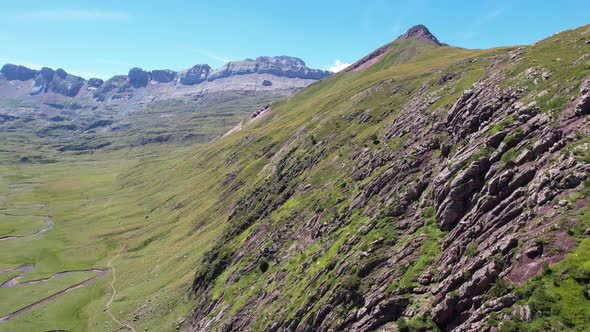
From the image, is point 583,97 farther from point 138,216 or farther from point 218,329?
point 138,216

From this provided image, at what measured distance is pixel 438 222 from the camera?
42.0 metres

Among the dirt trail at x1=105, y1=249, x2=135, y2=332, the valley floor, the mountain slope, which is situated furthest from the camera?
the valley floor

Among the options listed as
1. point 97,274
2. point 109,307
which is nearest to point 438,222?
point 109,307

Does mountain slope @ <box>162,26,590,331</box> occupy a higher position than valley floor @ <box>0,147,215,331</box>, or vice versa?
mountain slope @ <box>162,26,590,331</box>

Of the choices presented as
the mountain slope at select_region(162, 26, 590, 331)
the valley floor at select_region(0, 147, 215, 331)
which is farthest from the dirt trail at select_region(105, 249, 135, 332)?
the mountain slope at select_region(162, 26, 590, 331)

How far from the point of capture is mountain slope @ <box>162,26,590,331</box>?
3050 cm

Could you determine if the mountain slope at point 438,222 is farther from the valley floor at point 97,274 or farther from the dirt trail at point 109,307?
the dirt trail at point 109,307

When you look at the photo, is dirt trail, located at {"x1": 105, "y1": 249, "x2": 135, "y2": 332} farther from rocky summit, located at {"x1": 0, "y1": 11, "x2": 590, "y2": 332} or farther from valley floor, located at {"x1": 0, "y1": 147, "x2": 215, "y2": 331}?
rocky summit, located at {"x1": 0, "y1": 11, "x2": 590, "y2": 332}

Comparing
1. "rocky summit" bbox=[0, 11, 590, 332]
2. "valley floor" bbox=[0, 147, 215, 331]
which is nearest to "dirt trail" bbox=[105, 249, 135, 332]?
"valley floor" bbox=[0, 147, 215, 331]

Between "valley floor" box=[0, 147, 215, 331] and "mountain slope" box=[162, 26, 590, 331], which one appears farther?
"valley floor" box=[0, 147, 215, 331]

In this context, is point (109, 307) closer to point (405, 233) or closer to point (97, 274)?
point (97, 274)

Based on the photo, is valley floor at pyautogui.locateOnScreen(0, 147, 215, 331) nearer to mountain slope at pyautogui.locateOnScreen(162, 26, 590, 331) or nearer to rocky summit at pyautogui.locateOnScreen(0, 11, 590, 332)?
rocky summit at pyautogui.locateOnScreen(0, 11, 590, 332)

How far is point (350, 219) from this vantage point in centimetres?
5809

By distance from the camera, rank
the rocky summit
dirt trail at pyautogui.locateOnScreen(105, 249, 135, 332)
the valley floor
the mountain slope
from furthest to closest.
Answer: the valley floor
dirt trail at pyautogui.locateOnScreen(105, 249, 135, 332)
the mountain slope
the rocky summit
